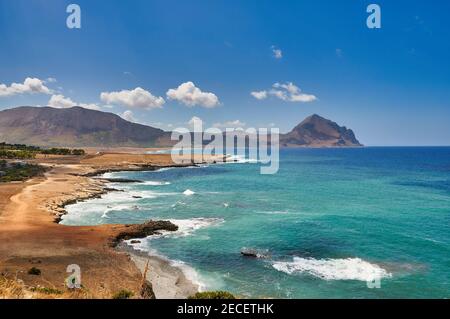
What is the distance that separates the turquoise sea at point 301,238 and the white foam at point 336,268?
9 centimetres

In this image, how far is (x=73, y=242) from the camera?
38.9 metres

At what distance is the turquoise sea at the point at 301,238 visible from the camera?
2962cm

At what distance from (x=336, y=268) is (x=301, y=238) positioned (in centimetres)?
1029

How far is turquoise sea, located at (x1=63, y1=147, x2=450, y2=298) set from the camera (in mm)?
29625

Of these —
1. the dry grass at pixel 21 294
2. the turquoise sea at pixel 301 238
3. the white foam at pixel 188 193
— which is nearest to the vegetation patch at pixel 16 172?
the turquoise sea at pixel 301 238

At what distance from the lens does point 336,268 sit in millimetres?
32969

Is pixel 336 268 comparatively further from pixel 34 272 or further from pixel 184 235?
pixel 34 272

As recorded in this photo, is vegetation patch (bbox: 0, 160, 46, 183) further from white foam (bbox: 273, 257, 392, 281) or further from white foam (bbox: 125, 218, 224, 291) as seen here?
white foam (bbox: 273, 257, 392, 281)

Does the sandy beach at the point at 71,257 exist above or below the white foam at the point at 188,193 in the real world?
below

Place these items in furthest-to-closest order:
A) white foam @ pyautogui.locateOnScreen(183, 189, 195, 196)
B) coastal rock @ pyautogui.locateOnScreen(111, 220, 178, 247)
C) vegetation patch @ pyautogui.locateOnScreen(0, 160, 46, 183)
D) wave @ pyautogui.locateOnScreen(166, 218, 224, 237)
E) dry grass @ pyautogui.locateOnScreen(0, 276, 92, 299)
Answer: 1. vegetation patch @ pyautogui.locateOnScreen(0, 160, 46, 183)
2. white foam @ pyautogui.locateOnScreen(183, 189, 195, 196)
3. wave @ pyautogui.locateOnScreen(166, 218, 224, 237)
4. coastal rock @ pyautogui.locateOnScreen(111, 220, 178, 247)
5. dry grass @ pyautogui.locateOnScreen(0, 276, 92, 299)

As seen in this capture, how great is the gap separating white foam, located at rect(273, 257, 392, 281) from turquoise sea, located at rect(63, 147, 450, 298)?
3.7 inches

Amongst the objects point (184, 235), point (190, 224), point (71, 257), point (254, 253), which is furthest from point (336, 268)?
point (71, 257)

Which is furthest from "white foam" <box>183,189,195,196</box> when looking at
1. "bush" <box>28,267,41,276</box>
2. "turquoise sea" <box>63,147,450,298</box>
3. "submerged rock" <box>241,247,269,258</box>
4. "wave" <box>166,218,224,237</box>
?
"bush" <box>28,267,41,276</box>

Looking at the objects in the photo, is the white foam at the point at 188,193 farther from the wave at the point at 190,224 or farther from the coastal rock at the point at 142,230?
the coastal rock at the point at 142,230
